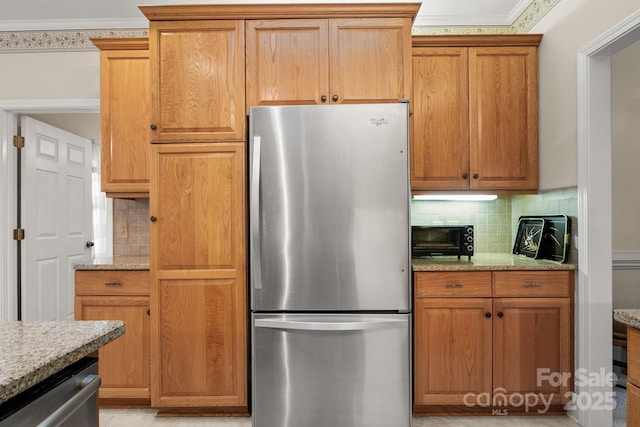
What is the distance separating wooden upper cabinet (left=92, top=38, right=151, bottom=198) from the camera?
8.54ft

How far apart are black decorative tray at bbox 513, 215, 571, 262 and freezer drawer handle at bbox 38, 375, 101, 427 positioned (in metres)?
2.42

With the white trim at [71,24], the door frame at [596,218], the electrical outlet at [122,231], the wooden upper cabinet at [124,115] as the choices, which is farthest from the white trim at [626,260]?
the white trim at [71,24]

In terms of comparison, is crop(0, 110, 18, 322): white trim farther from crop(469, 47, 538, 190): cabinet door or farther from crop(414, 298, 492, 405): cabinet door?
crop(469, 47, 538, 190): cabinet door

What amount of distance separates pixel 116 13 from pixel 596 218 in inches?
133

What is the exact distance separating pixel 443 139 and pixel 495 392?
156cm

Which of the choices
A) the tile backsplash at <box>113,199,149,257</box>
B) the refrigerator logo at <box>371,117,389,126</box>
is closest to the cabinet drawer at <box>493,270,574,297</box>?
the refrigerator logo at <box>371,117,389,126</box>

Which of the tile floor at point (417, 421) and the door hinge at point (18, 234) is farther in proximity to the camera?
the door hinge at point (18, 234)

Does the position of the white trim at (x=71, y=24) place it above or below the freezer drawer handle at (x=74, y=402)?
above

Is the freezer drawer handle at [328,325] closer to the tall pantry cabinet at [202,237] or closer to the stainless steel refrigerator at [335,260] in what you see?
the stainless steel refrigerator at [335,260]

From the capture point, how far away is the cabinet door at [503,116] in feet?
8.65

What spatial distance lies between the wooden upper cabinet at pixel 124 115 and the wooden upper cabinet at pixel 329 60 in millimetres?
803

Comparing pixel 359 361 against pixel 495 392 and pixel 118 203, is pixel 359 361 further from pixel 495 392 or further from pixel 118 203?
pixel 118 203

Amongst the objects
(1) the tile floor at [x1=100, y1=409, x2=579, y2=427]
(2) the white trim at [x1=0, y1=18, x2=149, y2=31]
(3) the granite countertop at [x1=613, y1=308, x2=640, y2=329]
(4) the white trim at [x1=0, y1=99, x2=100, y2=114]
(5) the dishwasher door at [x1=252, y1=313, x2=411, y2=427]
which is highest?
(2) the white trim at [x1=0, y1=18, x2=149, y2=31]

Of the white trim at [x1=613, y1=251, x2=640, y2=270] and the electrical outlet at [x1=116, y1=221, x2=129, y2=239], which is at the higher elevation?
the electrical outlet at [x1=116, y1=221, x2=129, y2=239]
